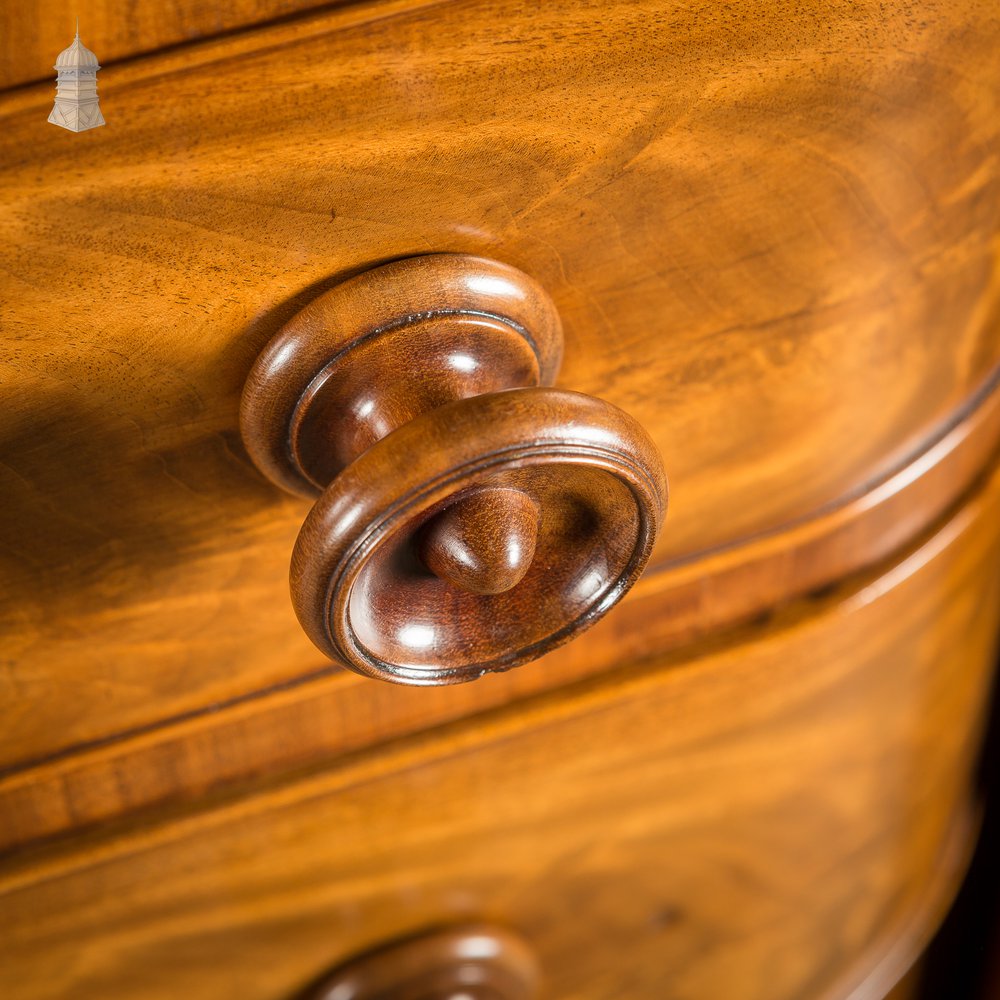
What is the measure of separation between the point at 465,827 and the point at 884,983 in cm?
31

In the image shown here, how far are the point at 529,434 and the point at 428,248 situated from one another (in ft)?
0.24

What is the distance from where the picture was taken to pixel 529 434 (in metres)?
0.25

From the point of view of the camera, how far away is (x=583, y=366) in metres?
0.34

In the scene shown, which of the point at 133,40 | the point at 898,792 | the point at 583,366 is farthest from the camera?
the point at 898,792

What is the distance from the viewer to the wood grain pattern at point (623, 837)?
1.27 feet

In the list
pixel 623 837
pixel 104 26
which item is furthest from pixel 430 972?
pixel 104 26

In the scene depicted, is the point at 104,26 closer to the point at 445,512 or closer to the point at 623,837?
the point at 445,512

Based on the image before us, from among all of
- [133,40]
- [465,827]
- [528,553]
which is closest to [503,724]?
[465,827]

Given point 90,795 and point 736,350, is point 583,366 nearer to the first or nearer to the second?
point 736,350

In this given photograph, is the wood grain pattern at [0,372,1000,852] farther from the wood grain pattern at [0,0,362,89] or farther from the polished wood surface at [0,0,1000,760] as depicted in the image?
the wood grain pattern at [0,0,362,89]

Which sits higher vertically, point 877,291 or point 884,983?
point 877,291

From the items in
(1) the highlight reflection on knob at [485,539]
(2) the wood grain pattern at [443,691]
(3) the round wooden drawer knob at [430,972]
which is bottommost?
(3) the round wooden drawer knob at [430,972]

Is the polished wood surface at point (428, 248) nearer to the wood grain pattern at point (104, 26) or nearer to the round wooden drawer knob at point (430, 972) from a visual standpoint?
the wood grain pattern at point (104, 26)

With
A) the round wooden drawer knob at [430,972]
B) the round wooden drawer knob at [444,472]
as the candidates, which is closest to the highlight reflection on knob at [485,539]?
the round wooden drawer knob at [444,472]
